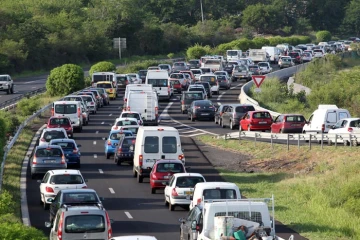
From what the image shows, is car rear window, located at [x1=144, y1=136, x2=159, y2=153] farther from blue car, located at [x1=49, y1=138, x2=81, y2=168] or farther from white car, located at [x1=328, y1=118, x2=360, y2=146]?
white car, located at [x1=328, y1=118, x2=360, y2=146]

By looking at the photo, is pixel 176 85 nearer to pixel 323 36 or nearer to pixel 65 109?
pixel 65 109

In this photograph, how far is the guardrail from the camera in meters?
42.2

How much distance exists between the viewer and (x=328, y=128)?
46.6 m

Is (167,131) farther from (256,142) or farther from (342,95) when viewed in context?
(342,95)

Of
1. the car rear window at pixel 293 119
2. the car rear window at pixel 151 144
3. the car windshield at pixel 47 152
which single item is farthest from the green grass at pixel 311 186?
the car windshield at pixel 47 152

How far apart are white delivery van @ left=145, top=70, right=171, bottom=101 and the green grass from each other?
74.0 ft

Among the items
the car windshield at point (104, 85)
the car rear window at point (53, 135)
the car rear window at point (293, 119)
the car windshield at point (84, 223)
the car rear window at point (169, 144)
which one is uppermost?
the car windshield at point (84, 223)

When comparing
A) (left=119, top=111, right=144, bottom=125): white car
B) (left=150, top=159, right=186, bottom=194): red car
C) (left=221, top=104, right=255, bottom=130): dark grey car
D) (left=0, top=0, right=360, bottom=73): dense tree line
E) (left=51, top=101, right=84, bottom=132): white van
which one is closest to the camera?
(left=150, top=159, right=186, bottom=194): red car

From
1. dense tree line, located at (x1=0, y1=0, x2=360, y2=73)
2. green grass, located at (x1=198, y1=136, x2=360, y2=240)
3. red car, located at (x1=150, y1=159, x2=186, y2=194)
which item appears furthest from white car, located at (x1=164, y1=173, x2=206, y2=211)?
dense tree line, located at (x1=0, y1=0, x2=360, y2=73)

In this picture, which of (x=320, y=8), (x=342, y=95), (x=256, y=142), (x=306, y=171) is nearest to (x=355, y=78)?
(x=342, y=95)

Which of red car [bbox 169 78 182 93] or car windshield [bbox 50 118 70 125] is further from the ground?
car windshield [bbox 50 118 70 125]

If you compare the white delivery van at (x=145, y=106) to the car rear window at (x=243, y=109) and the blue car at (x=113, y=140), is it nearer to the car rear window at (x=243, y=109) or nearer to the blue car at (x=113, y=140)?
the car rear window at (x=243, y=109)

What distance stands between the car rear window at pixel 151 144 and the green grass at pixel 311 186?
3230mm

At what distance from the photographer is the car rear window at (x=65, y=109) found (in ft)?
172
